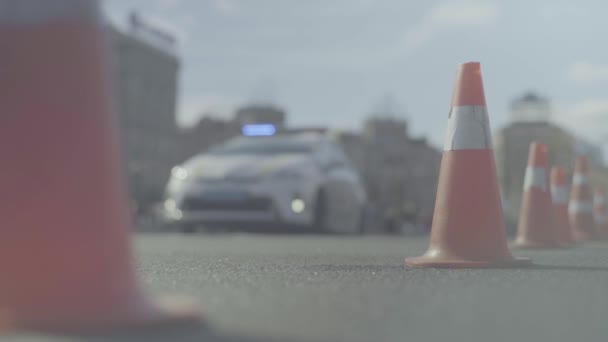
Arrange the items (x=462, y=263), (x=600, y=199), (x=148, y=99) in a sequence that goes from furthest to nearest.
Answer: (x=148, y=99), (x=600, y=199), (x=462, y=263)

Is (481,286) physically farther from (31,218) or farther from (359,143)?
(359,143)

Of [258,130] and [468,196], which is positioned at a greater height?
[258,130]

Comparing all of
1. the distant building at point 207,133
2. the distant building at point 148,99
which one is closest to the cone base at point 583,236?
the distant building at point 148,99

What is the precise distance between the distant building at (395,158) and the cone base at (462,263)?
3697 inches

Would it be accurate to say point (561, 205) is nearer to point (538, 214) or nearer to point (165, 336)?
point (538, 214)

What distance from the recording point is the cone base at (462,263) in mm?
5473

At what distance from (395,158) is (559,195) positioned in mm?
98989

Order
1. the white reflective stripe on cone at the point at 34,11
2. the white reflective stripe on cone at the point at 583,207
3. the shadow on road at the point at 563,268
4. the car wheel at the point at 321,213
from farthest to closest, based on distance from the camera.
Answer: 1. the white reflective stripe on cone at the point at 583,207
2. the car wheel at the point at 321,213
3. the shadow on road at the point at 563,268
4. the white reflective stripe on cone at the point at 34,11

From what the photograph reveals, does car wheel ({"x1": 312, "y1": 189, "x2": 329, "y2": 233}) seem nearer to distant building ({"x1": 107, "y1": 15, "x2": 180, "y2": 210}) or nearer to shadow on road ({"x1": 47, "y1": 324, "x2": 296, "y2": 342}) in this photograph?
shadow on road ({"x1": 47, "y1": 324, "x2": 296, "y2": 342})

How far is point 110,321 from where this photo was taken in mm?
2668

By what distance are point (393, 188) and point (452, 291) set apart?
9537 cm

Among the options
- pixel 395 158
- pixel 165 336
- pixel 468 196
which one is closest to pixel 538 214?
pixel 468 196

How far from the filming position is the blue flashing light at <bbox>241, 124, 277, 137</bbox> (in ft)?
44.2

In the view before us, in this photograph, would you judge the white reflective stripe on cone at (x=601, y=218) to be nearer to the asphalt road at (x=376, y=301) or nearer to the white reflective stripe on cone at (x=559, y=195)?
the white reflective stripe on cone at (x=559, y=195)
